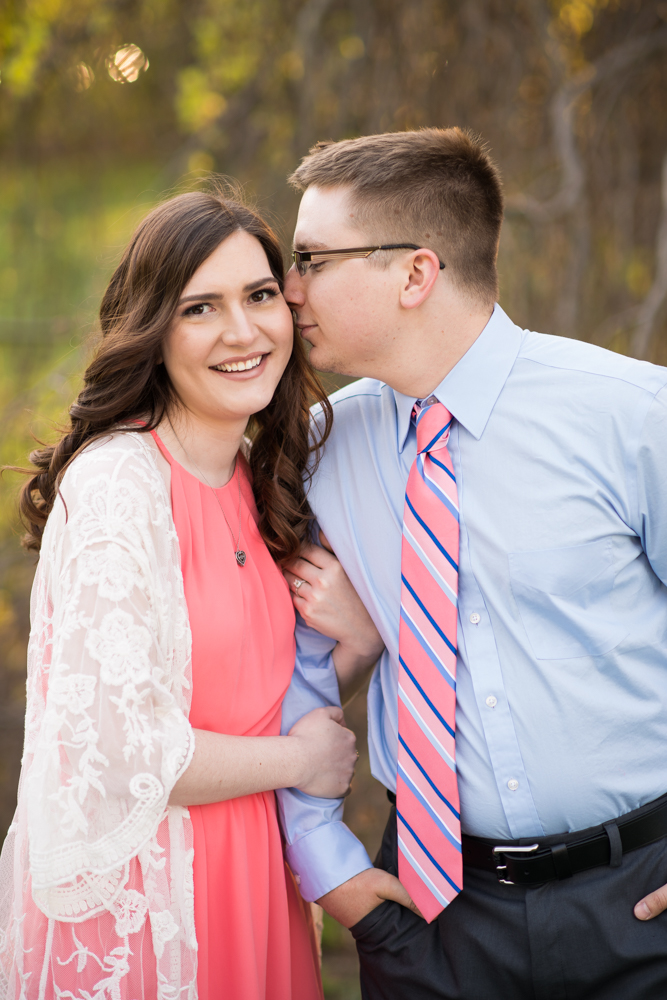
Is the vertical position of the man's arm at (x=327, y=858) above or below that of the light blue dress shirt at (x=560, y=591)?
below

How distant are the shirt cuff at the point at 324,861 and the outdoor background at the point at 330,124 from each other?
6.56 ft

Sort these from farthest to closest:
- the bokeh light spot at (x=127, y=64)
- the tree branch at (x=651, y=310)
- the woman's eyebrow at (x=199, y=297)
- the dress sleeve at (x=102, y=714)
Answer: the bokeh light spot at (x=127, y=64) < the tree branch at (x=651, y=310) < the woman's eyebrow at (x=199, y=297) < the dress sleeve at (x=102, y=714)

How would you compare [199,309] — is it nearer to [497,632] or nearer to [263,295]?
[263,295]

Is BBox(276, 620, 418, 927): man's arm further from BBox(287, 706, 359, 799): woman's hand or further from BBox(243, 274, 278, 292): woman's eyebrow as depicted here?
BBox(243, 274, 278, 292): woman's eyebrow

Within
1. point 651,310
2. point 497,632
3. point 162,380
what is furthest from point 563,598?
point 651,310

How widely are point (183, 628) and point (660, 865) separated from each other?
1.02m

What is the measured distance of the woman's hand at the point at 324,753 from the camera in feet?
5.93

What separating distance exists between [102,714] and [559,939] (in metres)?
0.95

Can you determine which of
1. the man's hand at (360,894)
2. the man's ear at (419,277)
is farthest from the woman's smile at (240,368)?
the man's hand at (360,894)

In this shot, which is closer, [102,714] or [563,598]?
[102,714]

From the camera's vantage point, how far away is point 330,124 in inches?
158

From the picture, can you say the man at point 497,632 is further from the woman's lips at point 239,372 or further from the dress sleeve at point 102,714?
the dress sleeve at point 102,714

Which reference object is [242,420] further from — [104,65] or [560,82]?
[104,65]

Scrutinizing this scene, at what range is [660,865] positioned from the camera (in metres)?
1.63
